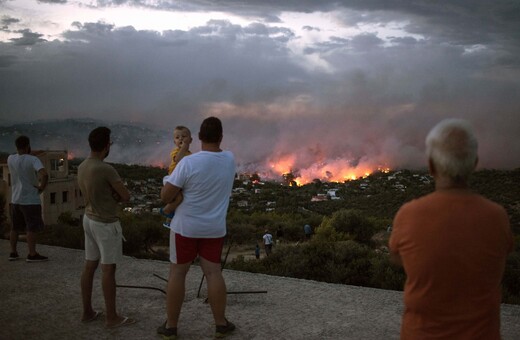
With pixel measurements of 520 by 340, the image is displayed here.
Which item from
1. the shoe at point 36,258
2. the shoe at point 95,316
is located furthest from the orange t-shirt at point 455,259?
the shoe at point 36,258

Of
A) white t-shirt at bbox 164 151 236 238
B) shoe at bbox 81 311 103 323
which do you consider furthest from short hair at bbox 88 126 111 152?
shoe at bbox 81 311 103 323

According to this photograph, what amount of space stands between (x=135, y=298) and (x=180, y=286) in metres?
1.76

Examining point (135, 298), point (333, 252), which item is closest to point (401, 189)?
point (333, 252)

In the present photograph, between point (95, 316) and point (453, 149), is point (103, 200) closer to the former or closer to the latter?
point (95, 316)

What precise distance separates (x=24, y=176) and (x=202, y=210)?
3.88m

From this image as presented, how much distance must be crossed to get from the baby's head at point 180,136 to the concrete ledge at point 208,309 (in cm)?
169

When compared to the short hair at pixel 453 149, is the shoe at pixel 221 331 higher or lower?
lower

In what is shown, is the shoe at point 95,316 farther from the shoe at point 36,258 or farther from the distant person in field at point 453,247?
the distant person in field at point 453,247

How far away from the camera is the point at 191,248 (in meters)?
4.24

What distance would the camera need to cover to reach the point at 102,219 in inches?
183

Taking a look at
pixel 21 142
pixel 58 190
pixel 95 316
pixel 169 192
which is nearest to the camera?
pixel 169 192

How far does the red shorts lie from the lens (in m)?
4.21

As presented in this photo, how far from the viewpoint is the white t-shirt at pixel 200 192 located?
4.09 m

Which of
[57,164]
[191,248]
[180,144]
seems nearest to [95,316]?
[191,248]
